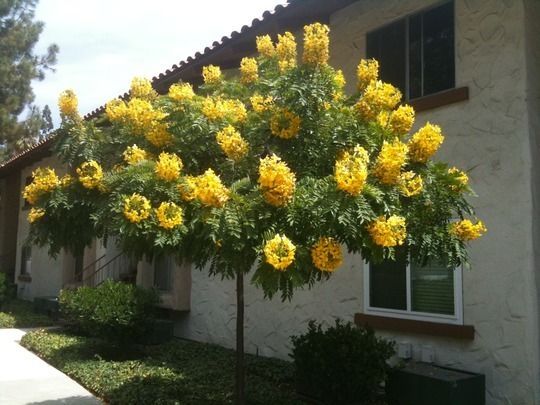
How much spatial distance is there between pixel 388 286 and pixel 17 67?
2429cm

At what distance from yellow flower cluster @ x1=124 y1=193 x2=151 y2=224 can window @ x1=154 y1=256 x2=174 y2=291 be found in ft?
26.3

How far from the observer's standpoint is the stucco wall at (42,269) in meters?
17.5

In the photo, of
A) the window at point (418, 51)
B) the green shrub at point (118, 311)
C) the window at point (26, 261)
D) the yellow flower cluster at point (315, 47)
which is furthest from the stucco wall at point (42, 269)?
the yellow flower cluster at point (315, 47)

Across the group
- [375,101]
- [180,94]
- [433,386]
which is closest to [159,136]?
[180,94]

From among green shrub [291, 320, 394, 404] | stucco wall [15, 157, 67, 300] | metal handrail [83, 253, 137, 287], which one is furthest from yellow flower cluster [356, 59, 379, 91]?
stucco wall [15, 157, 67, 300]

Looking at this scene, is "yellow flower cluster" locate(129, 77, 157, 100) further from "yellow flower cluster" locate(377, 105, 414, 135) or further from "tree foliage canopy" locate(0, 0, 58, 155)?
"tree foliage canopy" locate(0, 0, 58, 155)

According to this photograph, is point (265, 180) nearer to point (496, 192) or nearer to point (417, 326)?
point (496, 192)

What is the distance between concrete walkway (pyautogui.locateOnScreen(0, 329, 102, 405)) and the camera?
283 inches

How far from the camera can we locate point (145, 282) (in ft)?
42.1

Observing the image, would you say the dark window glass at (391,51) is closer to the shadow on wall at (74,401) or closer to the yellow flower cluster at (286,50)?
the yellow flower cluster at (286,50)

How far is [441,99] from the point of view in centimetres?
704

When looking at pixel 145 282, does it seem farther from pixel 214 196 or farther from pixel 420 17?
pixel 214 196

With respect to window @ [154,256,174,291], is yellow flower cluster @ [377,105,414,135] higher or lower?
higher

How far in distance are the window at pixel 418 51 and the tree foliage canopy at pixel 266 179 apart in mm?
2504
